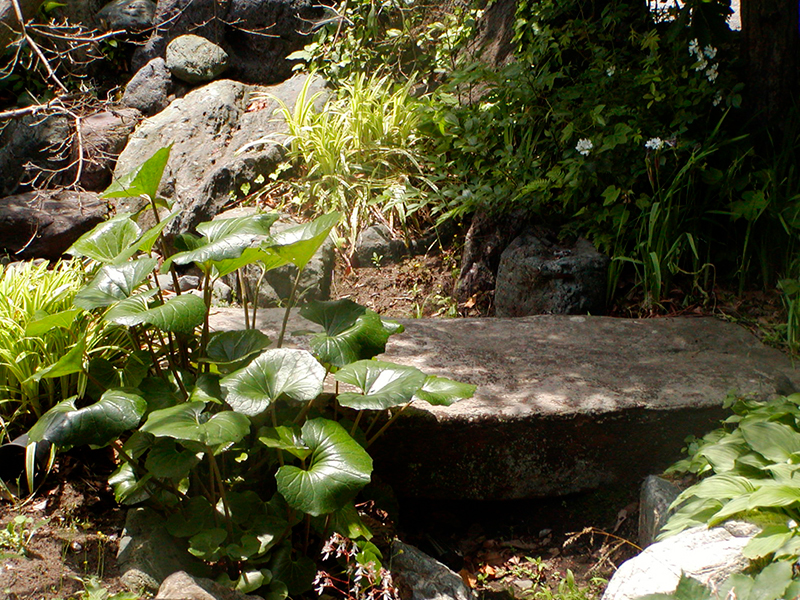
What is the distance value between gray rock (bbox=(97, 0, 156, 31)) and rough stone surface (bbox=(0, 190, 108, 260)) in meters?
2.88

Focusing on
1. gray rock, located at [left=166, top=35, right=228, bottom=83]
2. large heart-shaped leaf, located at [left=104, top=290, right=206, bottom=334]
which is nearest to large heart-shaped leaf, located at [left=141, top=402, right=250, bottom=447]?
large heart-shaped leaf, located at [left=104, top=290, right=206, bottom=334]

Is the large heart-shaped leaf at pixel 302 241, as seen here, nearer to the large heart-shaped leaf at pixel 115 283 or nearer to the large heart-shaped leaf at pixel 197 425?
the large heart-shaped leaf at pixel 115 283

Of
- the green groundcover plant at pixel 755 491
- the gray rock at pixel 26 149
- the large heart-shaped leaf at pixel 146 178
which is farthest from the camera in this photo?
the gray rock at pixel 26 149

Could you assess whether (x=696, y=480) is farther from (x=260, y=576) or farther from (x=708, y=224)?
(x=708, y=224)

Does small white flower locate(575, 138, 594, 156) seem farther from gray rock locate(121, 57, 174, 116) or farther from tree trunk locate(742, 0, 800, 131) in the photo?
gray rock locate(121, 57, 174, 116)

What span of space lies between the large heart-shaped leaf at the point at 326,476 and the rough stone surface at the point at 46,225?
4567mm

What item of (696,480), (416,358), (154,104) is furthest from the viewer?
(154,104)

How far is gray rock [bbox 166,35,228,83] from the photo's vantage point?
7219 mm

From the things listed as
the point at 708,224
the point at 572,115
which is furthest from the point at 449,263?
the point at 708,224

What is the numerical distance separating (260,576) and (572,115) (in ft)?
11.4

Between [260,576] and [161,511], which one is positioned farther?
[161,511]

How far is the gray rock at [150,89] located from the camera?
23.4 feet

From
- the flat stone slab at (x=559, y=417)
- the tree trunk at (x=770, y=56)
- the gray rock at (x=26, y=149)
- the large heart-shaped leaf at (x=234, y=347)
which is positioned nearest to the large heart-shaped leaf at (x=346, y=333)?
the large heart-shaped leaf at (x=234, y=347)

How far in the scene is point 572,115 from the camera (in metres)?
4.34
